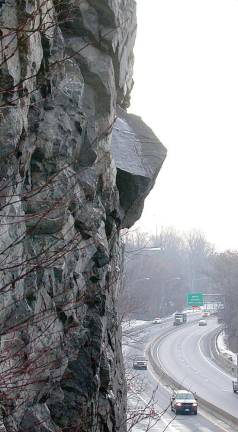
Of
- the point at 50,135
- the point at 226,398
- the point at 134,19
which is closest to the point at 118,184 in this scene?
the point at 134,19

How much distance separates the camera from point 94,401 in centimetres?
985

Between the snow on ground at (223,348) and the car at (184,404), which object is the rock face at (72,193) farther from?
the snow on ground at (223,348)

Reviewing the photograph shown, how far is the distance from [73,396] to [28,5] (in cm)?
575

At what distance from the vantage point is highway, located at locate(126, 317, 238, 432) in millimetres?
Answer: 23969

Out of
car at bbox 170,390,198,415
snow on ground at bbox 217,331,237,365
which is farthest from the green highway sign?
car at bbox 170,390,198,415

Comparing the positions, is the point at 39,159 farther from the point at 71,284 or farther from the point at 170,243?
the point at 170,243

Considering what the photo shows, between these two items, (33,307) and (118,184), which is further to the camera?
(118,184)

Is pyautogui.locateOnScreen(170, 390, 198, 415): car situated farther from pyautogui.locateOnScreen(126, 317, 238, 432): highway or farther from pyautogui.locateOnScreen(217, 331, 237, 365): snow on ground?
pyautogui.locateOnScreen(217, 331, 237, 365): snow on ground

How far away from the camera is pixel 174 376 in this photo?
38.7 metres

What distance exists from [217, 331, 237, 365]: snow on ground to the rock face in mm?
35248

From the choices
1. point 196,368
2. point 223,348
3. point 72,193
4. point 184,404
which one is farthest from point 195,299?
point 72,193

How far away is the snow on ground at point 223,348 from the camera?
47.0 m

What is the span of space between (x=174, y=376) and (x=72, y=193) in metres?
34.1

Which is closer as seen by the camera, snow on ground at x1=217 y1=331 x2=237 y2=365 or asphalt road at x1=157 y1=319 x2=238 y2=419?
asphalt road at x1=157 y1=319 x2=238 y2=419
